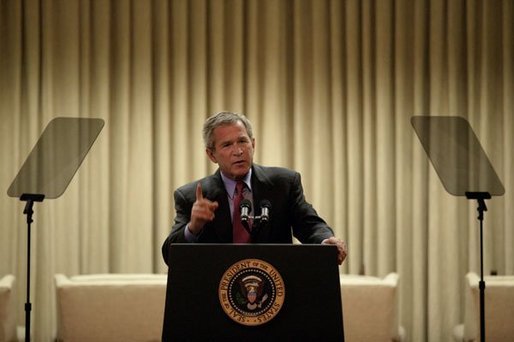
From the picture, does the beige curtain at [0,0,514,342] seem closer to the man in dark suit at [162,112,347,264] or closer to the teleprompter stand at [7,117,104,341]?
the teleprompter stand at [7,117,104,341]

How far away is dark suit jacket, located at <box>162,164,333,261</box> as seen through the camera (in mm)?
2945

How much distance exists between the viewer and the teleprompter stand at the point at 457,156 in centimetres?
410

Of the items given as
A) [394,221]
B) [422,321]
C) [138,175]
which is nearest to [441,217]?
[394,221]

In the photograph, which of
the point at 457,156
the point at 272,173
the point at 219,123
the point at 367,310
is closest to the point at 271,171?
the point at 272,173

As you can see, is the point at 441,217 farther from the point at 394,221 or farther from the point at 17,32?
the point at 17,32

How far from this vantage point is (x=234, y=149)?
2988 millimetres

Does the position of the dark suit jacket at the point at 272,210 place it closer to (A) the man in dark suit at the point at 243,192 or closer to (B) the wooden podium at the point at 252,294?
(A) the man in dark suit at the point at 243,192

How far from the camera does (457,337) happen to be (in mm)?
4582

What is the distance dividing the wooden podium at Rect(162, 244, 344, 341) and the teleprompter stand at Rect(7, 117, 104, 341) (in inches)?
69.3

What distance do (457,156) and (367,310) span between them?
1.07 meters

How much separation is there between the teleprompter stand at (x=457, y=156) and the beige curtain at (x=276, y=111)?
0.59m

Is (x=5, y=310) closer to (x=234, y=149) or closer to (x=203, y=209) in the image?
(x=234, y=149)

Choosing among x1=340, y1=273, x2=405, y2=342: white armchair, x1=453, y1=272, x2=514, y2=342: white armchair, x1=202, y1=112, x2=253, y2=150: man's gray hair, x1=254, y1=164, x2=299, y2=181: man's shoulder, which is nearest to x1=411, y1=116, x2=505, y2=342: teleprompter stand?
x1=453, y1=272, x2=514, y2=342: white armchair

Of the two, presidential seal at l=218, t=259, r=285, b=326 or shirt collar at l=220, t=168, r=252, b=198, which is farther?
shirt collar at l=220, t=168, r=252, b=198
